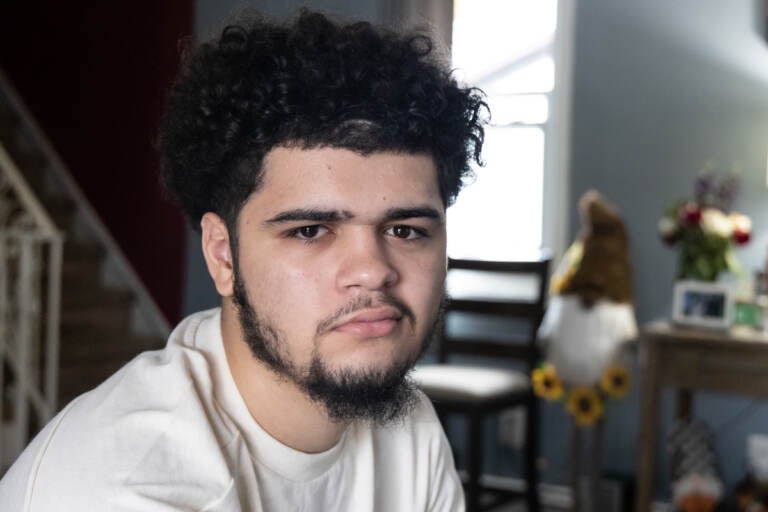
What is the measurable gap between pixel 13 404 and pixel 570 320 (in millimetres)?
2158

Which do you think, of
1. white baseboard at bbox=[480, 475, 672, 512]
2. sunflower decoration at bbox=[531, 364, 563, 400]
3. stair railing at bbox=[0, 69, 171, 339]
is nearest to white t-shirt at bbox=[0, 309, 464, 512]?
sunflower decoration at bbox=[531, 364, 563, 400]

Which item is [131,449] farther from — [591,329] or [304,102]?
[591,329]

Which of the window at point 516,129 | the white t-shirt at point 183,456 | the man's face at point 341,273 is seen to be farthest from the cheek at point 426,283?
the window at point 516,129

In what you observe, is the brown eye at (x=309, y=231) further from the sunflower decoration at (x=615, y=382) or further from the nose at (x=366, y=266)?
the sunflower decoration at (x=615, y=382)

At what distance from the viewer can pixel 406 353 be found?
45.1 inches

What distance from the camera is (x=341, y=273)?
111cm

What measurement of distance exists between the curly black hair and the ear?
0.05 feet

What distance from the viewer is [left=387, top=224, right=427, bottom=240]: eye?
3.83 ft

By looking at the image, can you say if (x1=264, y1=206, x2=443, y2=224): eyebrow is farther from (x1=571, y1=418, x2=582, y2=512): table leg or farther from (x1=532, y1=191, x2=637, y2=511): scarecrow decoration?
(x1=571, y1=418, x2=582, y2=512): table leg

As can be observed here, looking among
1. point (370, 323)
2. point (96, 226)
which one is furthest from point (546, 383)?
point (370, 323)

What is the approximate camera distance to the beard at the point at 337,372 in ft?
Answer: 3.69

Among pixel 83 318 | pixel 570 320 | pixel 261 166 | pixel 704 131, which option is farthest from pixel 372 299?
pixel 83 318

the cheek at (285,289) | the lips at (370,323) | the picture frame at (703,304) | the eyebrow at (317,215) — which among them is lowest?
the picture frame at (703,304)

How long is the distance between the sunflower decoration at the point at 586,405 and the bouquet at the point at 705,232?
21.3 inches
